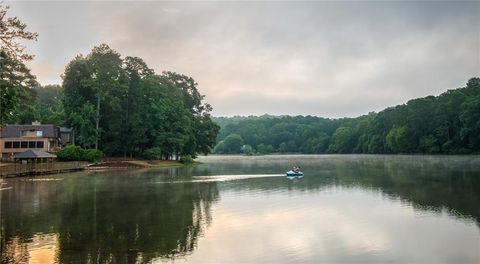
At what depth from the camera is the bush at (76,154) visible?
225 ft

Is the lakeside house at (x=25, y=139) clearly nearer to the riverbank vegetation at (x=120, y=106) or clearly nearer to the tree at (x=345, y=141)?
the riverbank vegetation at (x=120, y=106)

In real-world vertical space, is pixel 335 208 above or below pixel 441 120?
below

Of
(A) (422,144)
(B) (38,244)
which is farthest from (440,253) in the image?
(A) (422,144)

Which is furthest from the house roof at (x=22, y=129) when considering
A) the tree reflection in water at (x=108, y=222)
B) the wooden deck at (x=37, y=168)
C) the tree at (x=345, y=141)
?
the tree at (x=345, y=141)

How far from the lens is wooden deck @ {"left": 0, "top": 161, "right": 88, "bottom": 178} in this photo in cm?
5272

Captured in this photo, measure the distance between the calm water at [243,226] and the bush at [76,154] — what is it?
117ft

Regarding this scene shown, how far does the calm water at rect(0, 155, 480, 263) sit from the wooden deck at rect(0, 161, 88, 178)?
20.8 m

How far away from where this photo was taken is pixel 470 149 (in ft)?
380

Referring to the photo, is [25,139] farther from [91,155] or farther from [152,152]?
[152,152]

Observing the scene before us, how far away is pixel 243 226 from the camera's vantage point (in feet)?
68.1

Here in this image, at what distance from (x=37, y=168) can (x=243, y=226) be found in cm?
4586

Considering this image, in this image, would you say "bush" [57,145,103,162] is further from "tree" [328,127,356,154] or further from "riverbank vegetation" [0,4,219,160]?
"tree" [328,127,356,154]

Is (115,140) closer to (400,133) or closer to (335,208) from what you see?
(335,208)

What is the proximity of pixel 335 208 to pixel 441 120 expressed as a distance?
11061cm
